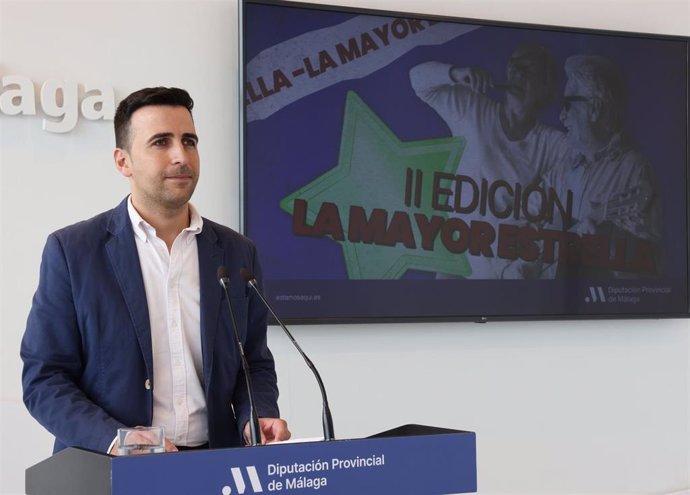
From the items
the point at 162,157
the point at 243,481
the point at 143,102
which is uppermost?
the point at 143,102

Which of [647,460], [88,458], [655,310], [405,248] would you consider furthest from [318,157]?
[88,458]

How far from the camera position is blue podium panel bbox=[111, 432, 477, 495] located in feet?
5.90

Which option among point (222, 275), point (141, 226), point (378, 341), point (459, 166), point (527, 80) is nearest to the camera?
point (222, 275)

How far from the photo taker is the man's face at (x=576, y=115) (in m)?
4.67

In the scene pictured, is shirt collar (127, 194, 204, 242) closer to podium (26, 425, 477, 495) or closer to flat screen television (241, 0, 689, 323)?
podium (26, 425, 477, 495)

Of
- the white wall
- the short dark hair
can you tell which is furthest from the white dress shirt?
the white wall

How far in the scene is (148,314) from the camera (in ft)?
8.09

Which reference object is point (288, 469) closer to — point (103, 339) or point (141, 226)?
point (103, 339)

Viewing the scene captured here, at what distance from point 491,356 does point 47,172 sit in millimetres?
2058

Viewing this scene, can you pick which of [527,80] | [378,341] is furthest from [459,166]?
[378,341]

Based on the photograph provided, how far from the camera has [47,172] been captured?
12.8ft

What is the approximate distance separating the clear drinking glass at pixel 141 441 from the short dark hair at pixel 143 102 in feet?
2.84

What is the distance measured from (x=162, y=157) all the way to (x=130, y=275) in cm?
30

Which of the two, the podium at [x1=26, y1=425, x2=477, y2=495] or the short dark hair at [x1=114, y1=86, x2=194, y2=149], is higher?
the short dark hair at [x1=114, y1=86, x2=194, y2=149]
